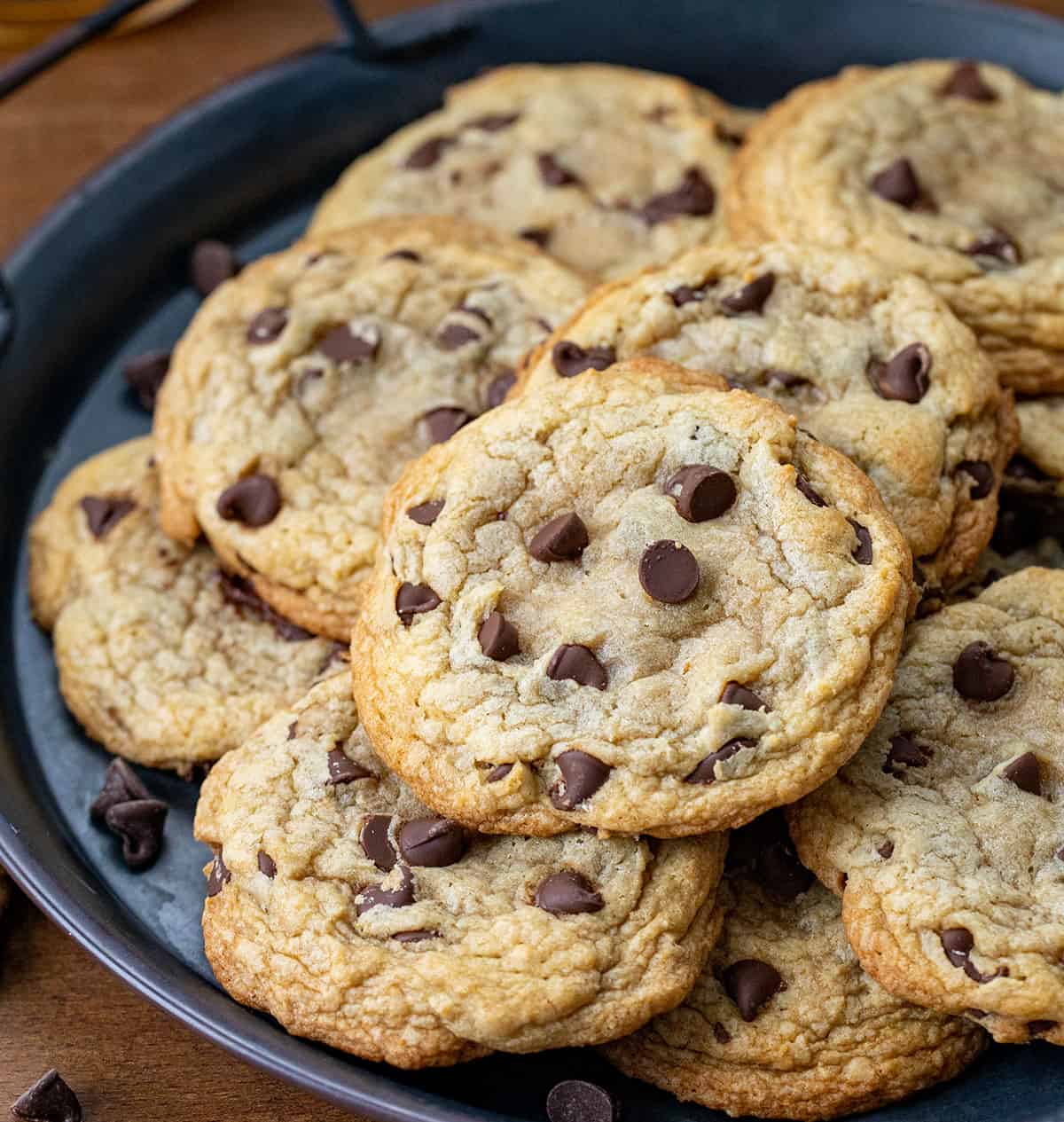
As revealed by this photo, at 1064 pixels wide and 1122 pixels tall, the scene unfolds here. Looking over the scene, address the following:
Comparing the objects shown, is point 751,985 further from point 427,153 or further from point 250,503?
point 427,153

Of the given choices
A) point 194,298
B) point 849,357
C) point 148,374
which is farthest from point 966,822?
point 194,298

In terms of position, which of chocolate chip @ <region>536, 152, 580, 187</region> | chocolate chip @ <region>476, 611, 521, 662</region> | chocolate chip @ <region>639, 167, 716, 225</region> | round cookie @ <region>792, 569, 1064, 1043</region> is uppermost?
chocolate chip @ <region>476, 611, 521, 662</region>

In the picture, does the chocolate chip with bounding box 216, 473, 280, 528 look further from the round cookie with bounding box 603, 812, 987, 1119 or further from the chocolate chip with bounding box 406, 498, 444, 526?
the round cookie with bounding box 603, 812, 987, 1119

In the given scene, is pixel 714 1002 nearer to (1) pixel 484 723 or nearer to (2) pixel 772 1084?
(2) pixel 772 1084

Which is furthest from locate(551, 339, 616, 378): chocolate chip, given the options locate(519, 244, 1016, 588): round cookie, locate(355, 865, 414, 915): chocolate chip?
locate(355, 865, 414, 915): chocolate chip

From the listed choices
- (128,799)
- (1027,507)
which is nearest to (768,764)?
(1027,507)

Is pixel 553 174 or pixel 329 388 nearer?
pixel 329 388
